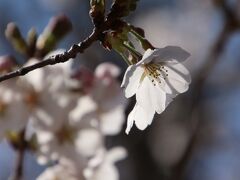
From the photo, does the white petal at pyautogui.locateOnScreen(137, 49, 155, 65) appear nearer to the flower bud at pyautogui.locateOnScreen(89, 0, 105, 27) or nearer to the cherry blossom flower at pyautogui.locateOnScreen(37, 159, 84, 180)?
the flower bud at pyautogui.locateOnScreen(89, 0, 105, 27)

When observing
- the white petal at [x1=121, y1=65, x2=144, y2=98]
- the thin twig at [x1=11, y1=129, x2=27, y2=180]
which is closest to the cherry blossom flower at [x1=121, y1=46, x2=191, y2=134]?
the white petal at [x1=121, y1=65, x2=144, y2=98]

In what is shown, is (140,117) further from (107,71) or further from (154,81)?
(107,71)

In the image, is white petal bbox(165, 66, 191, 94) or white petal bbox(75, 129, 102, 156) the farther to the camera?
white petal bbox(75, 129, 102, 156)

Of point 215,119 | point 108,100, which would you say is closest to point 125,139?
point 215,119

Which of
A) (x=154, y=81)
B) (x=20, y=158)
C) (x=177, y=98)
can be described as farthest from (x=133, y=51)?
(x=177, y=98)

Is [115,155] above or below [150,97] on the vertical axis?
below

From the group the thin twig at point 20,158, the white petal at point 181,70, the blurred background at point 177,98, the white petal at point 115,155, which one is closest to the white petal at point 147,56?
the white petal at point 181,70

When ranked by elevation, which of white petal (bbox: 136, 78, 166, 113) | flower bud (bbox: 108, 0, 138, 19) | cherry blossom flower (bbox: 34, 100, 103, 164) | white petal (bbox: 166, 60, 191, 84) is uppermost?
flower bud (bbox: 108, 0, 138, 19)

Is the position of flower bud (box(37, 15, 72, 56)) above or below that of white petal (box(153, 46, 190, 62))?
below
